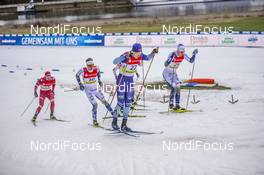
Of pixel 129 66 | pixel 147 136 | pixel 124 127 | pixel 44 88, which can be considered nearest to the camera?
pixel 147 136

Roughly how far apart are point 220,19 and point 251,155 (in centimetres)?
3521

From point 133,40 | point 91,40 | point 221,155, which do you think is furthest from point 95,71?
point 91,40

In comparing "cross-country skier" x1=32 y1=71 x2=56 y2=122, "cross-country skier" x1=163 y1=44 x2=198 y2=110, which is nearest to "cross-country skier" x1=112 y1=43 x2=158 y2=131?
"cross-country skier" x1=163 y1=44 x2=198 y2=110

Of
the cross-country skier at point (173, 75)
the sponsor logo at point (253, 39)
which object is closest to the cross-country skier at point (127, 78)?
the cross-country skier at point (173, 75)

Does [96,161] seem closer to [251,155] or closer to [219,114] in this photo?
[251,155]

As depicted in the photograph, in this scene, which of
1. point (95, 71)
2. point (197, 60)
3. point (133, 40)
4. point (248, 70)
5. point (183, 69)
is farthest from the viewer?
point (133, 40)

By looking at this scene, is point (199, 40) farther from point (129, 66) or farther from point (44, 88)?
point (129, 66)

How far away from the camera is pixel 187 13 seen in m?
51.3

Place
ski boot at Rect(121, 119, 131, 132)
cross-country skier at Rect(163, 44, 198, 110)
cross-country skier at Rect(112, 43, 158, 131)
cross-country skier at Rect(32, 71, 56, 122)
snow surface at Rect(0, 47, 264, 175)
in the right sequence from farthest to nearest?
cross-country skier at Rect(163, 44, 198, 110) → cross-country skier at Rect(32, 71, 56, 122) → ski boot at Rect(121, 119, 131, 132) → cross-country skier at Rect(112, 43, 158, 131) → snow surface at Rect(0, 47, 264, 175)

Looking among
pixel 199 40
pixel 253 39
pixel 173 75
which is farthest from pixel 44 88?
pixel 253 39

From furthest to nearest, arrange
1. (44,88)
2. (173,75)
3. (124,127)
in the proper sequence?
(173,75) < (44,88) < (124,127)

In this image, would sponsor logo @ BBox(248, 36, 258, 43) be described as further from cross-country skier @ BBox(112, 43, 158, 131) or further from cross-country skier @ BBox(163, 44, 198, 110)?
cross-country skier @ BBox(112, 43, 158, 131)

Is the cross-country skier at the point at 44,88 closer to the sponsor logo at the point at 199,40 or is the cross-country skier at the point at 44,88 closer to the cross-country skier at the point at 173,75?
the cross-country skier at the point at 173,75

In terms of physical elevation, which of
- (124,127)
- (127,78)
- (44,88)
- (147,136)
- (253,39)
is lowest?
(147,136)
